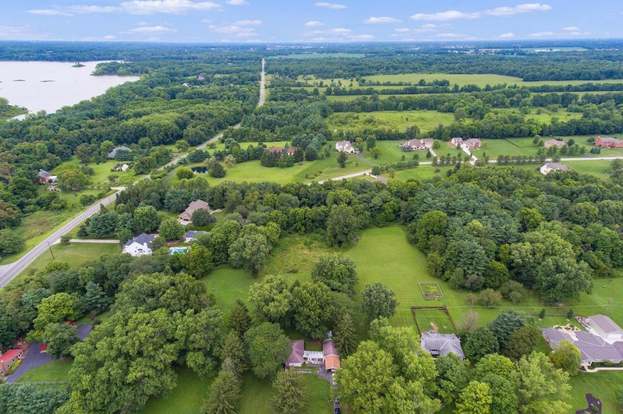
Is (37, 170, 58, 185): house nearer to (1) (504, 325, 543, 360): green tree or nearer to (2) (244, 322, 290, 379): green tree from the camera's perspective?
(2) (244, 322, 290, 379): green tree

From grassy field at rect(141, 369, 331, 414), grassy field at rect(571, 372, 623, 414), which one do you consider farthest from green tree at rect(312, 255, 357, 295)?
grassy field at rect(571, 372, 623, 414)

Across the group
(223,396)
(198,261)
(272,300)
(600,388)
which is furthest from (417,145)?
(223,396)

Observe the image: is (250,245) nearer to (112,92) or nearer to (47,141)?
(47,141)

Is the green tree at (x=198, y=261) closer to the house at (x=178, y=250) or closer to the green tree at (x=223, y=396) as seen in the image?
the house at (x=178, y=250)

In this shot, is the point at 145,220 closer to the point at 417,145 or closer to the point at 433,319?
the point at 433,319

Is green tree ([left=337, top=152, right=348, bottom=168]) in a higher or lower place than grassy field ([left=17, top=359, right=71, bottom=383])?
higher

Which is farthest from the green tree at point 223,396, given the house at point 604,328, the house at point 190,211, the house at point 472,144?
the house at point 472,144
